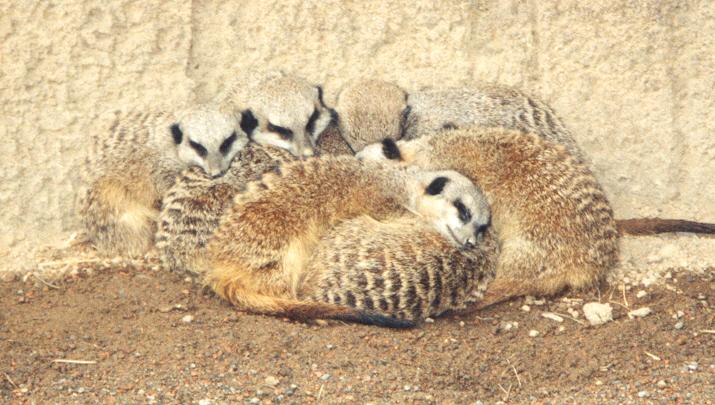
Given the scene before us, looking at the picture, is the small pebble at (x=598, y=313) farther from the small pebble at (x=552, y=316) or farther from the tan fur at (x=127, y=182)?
the tan fur at (x=127, y=182)

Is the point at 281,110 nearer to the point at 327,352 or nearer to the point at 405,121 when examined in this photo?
the point at 405,121

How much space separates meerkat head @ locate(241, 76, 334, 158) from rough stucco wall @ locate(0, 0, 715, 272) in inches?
9.3

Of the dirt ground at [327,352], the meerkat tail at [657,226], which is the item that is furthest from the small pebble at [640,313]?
the meerkat tail at [657,226]

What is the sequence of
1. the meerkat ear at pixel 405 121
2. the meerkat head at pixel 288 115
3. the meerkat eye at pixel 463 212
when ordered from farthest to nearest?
the meerkat ear at pixel 405 121 → the meerkat head at pixel 288 115 → the meerkat eye at pixel 463 212

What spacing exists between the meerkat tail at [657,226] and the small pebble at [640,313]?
1.56 ft

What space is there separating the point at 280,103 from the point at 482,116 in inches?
31.7

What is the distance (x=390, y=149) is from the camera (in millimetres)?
3686

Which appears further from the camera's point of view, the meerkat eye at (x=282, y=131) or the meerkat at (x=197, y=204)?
the meerkat eye at (x=282, y=131)

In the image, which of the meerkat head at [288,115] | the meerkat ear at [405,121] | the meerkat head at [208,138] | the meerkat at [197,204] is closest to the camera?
the meerkat at [197,204]

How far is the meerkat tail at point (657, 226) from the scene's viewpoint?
3824 millimetres

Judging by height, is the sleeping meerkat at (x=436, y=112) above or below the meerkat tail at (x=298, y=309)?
above

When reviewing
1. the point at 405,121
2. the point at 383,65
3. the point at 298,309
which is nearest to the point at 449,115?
the point at 405,121

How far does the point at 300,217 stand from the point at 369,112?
593 mm

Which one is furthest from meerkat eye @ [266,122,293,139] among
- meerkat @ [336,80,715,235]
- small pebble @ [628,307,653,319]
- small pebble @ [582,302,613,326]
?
small pebble @ [628,307,653,319]
